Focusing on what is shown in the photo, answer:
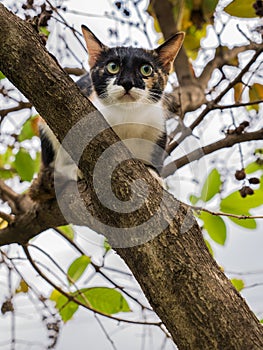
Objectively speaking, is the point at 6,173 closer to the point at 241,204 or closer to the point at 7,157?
the point at 7,157

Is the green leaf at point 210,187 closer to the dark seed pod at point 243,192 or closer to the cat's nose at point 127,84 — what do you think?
the dark seed pod at point 243,192

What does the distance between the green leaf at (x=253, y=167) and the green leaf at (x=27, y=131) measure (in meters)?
0.60

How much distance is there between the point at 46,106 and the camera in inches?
34.4

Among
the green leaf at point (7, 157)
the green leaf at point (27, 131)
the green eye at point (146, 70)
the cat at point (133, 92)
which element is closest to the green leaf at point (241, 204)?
the cat at point (133, 92)

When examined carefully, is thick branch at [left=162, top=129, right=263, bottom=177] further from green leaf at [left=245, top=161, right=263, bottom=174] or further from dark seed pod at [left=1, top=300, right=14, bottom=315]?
dark seed pod at [left=1, top=300, right=14, bottom=315]

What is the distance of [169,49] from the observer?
1.45 meters

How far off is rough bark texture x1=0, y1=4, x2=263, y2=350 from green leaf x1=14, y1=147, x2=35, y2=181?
0.57 m

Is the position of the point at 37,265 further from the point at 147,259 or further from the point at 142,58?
the point at 147,259

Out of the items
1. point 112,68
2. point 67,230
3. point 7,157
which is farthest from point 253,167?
point 7,157

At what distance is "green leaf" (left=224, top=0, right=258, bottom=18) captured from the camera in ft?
4.13

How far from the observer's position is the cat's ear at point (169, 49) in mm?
1422

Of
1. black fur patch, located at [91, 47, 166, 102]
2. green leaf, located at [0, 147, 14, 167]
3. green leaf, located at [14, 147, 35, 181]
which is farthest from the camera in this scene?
green leaf, located at [0, 147, 14, 167]

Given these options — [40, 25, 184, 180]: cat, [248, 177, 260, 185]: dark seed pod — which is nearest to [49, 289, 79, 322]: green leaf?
[40, 25, 184, 180]: cat

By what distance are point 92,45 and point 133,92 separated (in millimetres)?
Answer: 202
